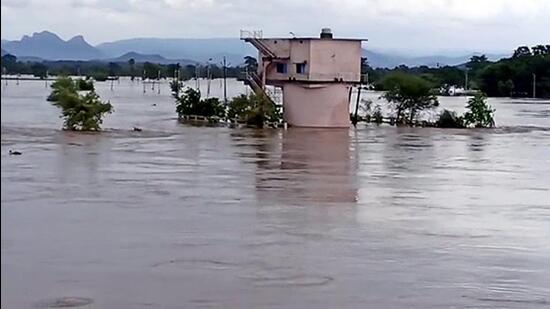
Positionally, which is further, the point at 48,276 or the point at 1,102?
the point at 48,276

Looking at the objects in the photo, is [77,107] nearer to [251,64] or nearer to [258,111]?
[258,111]

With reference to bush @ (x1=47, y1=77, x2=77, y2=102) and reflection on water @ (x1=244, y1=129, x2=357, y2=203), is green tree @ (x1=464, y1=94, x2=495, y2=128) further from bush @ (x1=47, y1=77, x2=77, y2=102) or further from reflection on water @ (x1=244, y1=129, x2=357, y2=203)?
bush @ (x1=47, y1=77, x2=77, y2=102)

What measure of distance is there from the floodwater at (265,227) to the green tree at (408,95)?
47.9 feet

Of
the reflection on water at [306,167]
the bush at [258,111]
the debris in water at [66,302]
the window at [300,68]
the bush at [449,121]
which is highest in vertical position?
the window at [300,68]

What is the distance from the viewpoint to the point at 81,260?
9078 mm

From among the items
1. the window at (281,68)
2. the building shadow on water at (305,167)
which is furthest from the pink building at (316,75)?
the building shadow on water at (305,167)

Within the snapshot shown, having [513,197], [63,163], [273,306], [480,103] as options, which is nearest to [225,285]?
[273,306]

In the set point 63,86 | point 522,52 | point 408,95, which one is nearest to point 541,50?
point 522,52

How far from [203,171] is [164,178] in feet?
6.18

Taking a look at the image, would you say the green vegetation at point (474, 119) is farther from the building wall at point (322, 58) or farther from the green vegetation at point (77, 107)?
the green vegetation at point (77, 107)

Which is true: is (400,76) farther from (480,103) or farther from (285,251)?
(285,251)

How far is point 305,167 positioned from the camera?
21719 millimetres

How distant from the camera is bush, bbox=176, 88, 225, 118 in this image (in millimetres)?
41219

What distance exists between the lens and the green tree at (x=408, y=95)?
4100 centimetres
